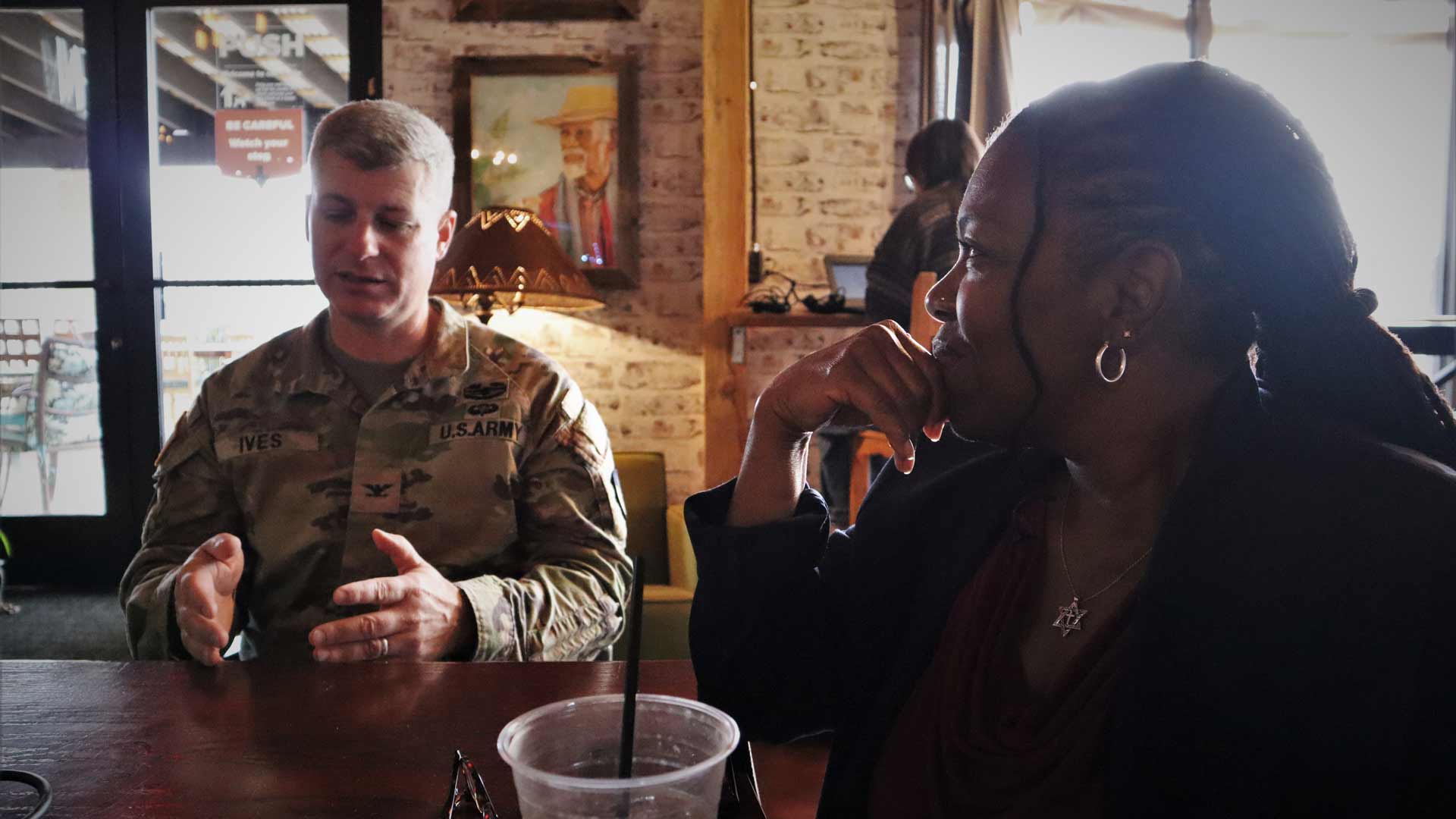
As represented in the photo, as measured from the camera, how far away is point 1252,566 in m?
0.67

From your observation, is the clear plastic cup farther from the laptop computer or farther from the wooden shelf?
the laptop computer

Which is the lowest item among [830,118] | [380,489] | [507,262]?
[380,489]

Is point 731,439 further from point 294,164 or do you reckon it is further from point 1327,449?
point 1327,449

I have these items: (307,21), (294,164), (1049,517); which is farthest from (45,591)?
(1049,517)

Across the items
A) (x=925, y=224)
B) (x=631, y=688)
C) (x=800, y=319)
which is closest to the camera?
(x=631, y=688)

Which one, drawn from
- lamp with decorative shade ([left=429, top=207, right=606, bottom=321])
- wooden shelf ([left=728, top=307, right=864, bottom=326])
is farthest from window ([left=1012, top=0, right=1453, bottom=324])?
lamp with decorative shade ([left=429, top=207, right=606, bottom=321])

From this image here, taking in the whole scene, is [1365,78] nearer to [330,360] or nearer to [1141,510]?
[1141,510]

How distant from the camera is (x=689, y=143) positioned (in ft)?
13.6

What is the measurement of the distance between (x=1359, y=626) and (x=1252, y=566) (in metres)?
0.07

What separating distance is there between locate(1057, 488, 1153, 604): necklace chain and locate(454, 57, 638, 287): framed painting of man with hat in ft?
11.1

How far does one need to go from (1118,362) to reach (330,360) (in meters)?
1.31

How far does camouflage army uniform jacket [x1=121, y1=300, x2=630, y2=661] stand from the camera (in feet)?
4.83

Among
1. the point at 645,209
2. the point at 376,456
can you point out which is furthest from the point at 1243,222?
the point at 645,209

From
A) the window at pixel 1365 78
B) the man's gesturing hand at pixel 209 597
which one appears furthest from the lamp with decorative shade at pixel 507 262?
the window at pixel 1365 78
